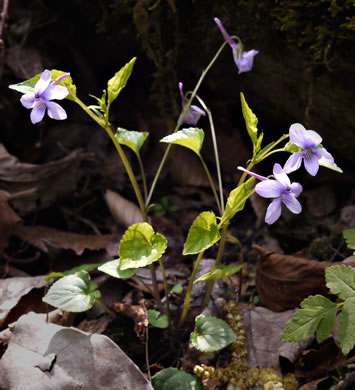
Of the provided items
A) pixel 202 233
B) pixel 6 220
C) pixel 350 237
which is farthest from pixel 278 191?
pixel 6 220

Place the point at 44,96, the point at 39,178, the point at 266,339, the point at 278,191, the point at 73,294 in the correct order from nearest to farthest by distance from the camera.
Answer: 1. the point at 278,191
2. the point at 44,96
3. the point at 73,294
4. the point at 266,339
5. the point at 39,178

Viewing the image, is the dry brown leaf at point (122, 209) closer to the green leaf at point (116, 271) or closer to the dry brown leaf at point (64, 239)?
the dry brown leaf at point (64, 239)

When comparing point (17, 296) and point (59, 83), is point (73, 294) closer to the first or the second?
point (17, 296)

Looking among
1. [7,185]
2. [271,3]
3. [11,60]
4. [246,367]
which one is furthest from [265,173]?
[11,60]

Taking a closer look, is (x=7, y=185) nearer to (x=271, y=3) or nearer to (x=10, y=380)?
(x=10, y=380)

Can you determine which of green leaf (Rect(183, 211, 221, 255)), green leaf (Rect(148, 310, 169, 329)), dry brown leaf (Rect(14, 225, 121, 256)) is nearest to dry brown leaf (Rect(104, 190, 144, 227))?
dry brown leaf (Rect(14, 225, 121, 256))
